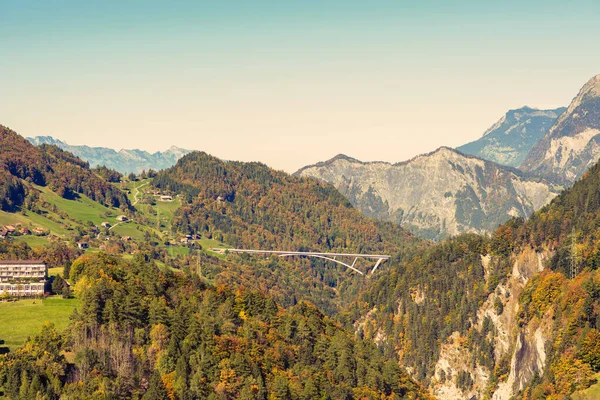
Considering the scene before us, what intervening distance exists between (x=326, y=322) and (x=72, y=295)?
61111 millimetres

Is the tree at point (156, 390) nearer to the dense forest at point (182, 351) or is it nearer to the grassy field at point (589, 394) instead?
the dense forest at point (182, 351)

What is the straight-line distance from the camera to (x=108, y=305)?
434 ft

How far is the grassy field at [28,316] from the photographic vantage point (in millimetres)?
123688

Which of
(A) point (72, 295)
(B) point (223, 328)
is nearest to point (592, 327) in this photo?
(B) point (223, 328)

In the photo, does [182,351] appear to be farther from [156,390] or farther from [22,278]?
[22,278]

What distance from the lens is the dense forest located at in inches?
4412

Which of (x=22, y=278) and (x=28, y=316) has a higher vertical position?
(x=22, y=278)

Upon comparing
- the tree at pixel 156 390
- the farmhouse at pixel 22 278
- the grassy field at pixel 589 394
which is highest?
the farmhouse at pixel 22 278

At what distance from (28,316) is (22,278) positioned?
27.5 metres

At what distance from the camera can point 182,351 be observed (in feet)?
418

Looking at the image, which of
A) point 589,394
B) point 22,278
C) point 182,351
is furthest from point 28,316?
point 589,394

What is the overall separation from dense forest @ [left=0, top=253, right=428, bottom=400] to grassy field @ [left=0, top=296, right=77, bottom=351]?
3274 millimetres

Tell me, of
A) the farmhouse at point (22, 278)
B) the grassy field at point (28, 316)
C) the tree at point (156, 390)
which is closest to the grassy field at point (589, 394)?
Answer: the tree at point (156, 390)

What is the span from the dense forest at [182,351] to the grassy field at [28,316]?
3.27m
